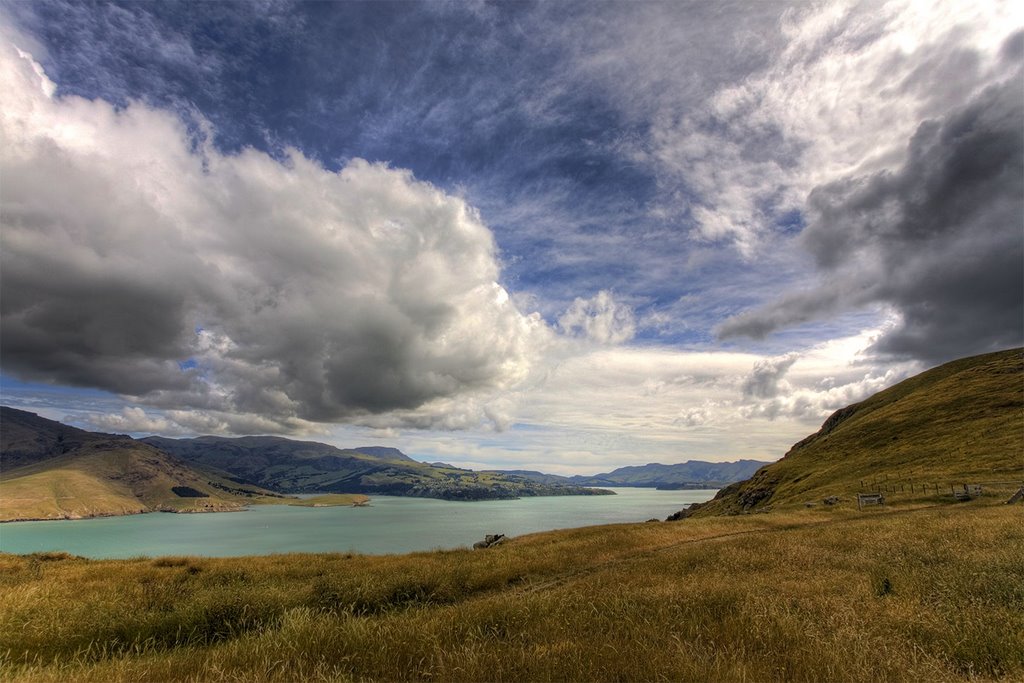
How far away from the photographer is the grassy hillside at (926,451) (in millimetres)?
49438

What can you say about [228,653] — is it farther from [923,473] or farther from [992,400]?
[992,400]

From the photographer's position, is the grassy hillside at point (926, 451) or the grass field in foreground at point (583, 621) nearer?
the grass field in foreground at point (583, 621)

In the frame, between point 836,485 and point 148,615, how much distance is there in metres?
77.2

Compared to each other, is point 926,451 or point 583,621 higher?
point 926,451

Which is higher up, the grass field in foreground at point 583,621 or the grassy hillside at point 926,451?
the grassy hillside at point 926,451

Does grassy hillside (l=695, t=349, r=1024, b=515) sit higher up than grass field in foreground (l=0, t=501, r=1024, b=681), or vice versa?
grassy hillside (l=695, t=349, r=1024, b=515)

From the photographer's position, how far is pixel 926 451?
6938cm

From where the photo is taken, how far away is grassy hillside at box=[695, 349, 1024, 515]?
4944cm

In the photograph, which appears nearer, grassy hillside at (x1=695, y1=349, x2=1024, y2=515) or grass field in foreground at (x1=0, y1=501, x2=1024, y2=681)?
grass field in foreground at (x1=0, y1=501, x2=1024, y2=681)

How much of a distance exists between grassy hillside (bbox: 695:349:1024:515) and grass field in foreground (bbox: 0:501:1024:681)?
36.7 meters

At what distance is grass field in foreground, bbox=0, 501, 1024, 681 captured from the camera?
5641 millimetres

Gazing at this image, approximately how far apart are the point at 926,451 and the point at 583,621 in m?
87.4

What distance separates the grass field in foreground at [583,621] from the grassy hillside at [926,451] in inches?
1445

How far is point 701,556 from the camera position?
1691 cm
